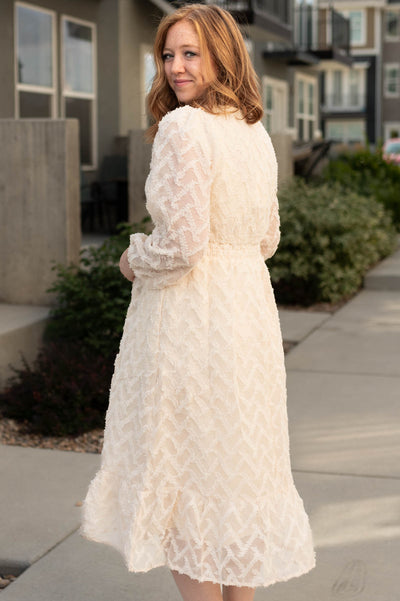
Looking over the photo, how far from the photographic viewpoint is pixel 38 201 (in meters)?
6.50

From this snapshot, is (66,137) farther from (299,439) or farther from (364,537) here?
(364,537)

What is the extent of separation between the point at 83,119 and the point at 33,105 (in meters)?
1.22

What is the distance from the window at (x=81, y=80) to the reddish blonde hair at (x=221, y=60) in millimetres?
9767

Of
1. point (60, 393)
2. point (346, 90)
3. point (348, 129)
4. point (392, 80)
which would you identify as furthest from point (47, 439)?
point (392, 80)

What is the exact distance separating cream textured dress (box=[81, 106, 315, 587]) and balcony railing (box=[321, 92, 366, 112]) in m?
53.0

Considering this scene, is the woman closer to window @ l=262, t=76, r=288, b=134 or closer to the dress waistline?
the dress waistline

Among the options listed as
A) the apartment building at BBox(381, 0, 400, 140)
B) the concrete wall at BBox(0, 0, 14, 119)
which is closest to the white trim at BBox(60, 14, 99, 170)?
the concrete wall at BBox(0, 0, 14, 119)

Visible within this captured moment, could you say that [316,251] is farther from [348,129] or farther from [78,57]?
[348,129]

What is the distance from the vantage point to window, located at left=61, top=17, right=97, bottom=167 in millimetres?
12153

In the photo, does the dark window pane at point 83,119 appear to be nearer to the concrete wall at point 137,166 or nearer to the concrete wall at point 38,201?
the concrete wall at point 137,166

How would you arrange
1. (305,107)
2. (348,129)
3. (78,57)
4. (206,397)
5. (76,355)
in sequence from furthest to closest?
(348,129) < (305,107) < (78,57) < (76,355) < (206,397)

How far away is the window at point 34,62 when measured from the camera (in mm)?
11141

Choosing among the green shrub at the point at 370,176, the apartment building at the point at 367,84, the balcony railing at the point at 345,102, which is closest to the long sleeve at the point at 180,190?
the green shrub at the point at 370,176

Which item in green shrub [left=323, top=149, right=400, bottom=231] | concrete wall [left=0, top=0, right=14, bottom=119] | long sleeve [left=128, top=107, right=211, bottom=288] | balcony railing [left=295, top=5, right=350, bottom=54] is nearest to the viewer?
long sleeve [left=128, top=107, right=211, bottom=288]
